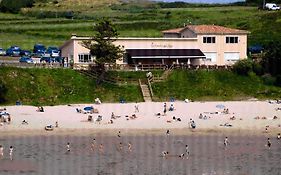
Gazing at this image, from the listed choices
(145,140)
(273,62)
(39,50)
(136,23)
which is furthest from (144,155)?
(136,23)

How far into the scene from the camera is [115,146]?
56.8 m

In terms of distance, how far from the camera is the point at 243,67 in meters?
84.2

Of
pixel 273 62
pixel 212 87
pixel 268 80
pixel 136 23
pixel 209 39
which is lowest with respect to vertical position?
pixel 212 87

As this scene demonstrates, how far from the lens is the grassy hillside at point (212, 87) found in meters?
77.9

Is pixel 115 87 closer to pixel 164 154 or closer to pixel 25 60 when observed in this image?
pixel 25 60

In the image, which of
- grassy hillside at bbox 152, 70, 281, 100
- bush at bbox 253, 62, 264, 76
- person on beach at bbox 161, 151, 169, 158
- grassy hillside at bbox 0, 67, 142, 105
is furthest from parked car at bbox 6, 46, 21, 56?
person on beach at bbox 161, 151, 169, 158

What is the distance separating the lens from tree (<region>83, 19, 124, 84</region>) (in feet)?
265

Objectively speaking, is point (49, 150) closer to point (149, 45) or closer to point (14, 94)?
point (14, 94)

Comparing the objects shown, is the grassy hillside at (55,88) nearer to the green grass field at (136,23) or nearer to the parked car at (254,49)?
the parked car at (254,49)

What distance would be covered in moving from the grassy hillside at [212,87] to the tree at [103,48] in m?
5.47

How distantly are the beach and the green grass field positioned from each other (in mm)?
39361

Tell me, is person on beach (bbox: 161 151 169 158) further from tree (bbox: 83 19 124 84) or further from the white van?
the white van

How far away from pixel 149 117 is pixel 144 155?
1481 cm

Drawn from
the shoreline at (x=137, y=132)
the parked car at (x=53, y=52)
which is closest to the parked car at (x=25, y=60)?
the parked car at (x=53, y=52)
